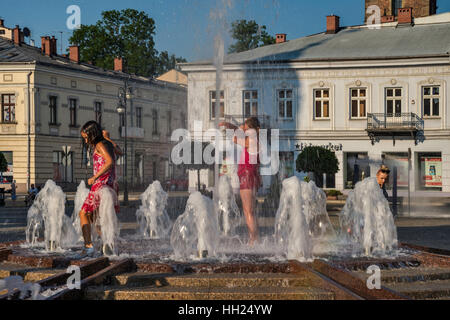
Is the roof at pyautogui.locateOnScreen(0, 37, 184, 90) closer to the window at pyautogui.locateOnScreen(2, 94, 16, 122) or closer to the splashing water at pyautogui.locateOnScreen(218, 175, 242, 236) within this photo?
the window at pyautogui.locateOnScreen(2, 94, 16, 122)

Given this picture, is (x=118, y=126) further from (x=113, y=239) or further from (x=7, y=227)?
(x=113, y=239)

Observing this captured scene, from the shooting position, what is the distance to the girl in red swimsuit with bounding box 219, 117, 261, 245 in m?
10.0

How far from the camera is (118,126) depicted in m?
53.4

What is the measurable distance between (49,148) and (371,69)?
21357 millimetres

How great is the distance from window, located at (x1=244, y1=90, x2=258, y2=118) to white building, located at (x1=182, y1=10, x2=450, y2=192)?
6 centimetres

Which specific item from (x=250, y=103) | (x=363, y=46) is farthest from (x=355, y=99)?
(x=250, y=103)

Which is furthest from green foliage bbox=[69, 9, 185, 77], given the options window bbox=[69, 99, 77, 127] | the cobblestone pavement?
the cobblestone pavement

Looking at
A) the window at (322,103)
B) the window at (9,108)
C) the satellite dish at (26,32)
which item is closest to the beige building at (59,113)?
the window at (9,108)

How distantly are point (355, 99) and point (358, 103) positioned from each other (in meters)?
0.28

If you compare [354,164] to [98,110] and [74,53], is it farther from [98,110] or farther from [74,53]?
[74,53]

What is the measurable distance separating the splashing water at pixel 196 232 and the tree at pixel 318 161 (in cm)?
2336

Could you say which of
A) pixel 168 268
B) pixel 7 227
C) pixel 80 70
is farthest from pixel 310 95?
pixel 168 268

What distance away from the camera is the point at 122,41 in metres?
65.6

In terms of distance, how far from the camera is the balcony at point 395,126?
37312 mm
